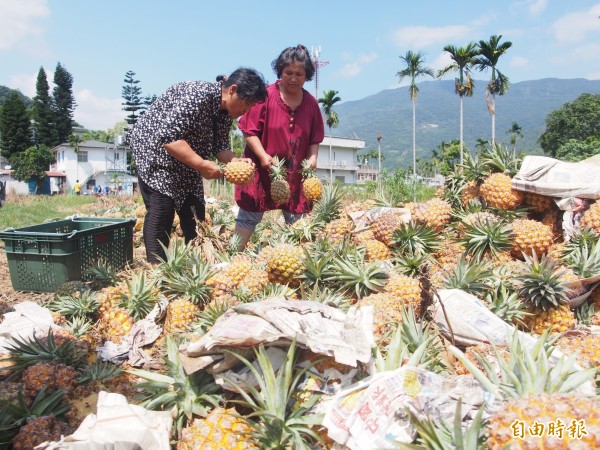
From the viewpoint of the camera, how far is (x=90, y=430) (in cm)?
190

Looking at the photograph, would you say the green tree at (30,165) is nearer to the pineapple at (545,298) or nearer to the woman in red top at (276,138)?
the woman in red top at (276,138)

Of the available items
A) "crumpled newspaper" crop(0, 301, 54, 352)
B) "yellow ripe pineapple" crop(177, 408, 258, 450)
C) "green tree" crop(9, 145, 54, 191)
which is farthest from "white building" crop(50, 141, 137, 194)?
"yellow ripe pineapple" crop(177, 408, 258, 450)

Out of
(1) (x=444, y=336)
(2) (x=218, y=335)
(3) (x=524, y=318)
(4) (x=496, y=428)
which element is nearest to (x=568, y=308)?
(3) (x=524, y=318)

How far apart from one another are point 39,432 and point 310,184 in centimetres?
342

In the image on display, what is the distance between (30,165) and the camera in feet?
184

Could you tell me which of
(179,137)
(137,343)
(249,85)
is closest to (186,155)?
(179,137)

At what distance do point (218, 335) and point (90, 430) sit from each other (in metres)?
0.67

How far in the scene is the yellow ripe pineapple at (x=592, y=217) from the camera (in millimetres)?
3232

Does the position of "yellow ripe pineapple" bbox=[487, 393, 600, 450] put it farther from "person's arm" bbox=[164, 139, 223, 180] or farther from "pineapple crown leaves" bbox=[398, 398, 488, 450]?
"person's arm" bbox=[164, 139, 223, 180]

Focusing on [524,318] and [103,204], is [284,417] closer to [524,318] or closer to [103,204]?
[524,318]

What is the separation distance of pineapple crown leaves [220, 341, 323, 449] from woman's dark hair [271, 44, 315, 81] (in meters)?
3.50

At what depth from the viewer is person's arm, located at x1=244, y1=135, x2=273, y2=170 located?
15.4 ft

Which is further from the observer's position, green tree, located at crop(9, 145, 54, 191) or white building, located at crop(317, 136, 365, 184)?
white building, located at crop(317, 136, 365, 184)

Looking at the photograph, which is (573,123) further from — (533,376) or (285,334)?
(285,334)
